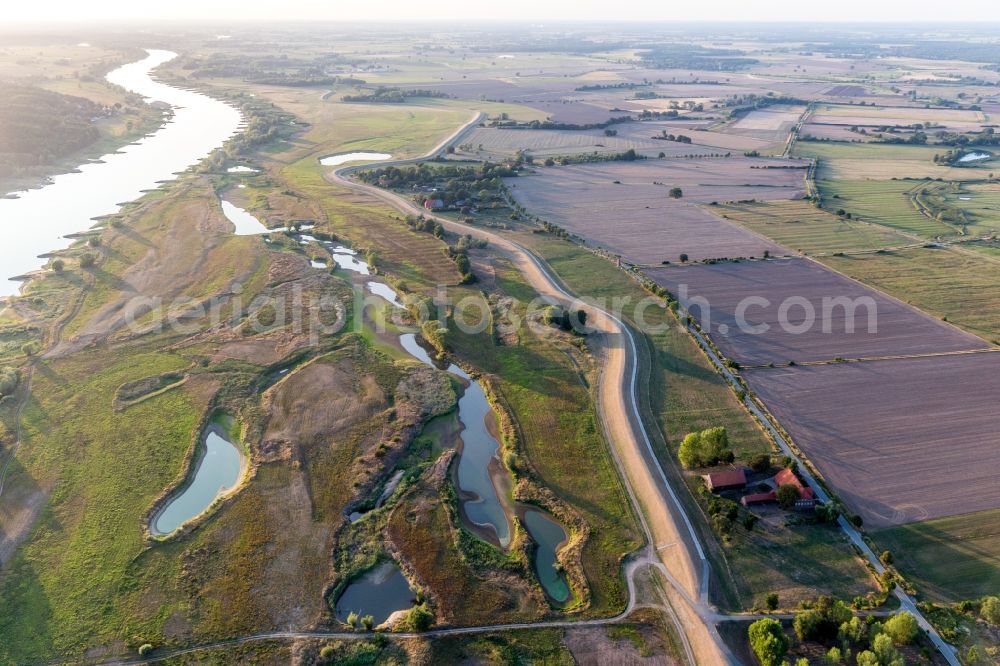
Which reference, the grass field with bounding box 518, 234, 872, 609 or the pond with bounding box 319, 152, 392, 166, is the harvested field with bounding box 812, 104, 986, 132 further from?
the grass field with bounding box 518, 234, 872, 609

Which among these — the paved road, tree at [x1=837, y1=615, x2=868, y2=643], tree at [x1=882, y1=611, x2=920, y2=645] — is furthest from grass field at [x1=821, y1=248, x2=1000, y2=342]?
tree at [x1=837, y1=615, x2=868, y2=643]

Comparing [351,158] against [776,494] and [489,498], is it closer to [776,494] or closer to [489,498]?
[489,498]

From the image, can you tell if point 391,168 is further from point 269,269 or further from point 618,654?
point 618,654

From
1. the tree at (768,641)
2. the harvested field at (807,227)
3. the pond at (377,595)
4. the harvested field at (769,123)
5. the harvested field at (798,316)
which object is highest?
the harvested field at (769,123)

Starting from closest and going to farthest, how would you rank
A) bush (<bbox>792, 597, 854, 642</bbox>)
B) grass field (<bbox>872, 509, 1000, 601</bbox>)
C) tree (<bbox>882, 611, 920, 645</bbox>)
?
tree (<bbox>882, 611, 920, 645</bbox>) → bush (<bbox>792, 597, 854, 642</bbox>) → grass field (<bbox>872, 509, 1000, 601</bbox>)

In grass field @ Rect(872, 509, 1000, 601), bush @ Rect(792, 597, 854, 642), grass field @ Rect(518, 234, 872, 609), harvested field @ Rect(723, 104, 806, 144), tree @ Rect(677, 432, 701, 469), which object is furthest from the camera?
harvested field @ Rect(723, 104, 806, 144)

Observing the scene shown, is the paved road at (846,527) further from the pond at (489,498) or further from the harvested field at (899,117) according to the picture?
the harvested field at (899,117)

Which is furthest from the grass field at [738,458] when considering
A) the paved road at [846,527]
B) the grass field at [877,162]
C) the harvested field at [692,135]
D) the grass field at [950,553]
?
the harvested field at [692,135]

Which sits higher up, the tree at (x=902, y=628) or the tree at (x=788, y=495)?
the tree at (x=788, y=495)
